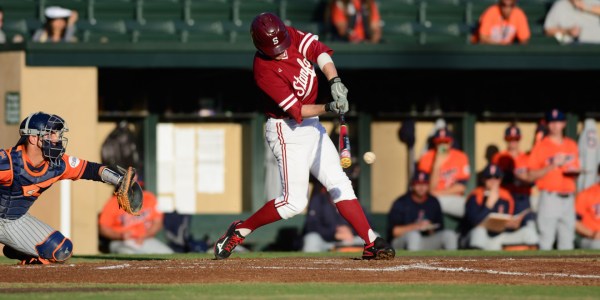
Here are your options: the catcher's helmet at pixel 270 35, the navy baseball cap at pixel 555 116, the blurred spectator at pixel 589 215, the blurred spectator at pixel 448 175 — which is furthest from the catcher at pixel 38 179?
the blurred spectator at pixel 589 215

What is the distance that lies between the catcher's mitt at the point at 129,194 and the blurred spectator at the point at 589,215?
5.87 m

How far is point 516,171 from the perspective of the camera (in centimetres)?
1297

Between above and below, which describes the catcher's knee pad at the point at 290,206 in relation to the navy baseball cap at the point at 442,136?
below

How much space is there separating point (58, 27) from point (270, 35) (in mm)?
5306

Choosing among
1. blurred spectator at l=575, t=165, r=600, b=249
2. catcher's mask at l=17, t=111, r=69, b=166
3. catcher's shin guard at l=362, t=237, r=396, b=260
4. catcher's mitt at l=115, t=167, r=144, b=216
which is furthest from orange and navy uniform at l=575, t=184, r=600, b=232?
catcher's mask at l=17, t=111, r=69, b=166

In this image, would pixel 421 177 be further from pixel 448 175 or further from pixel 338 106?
pixel 338 106

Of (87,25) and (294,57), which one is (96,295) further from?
(87,25)

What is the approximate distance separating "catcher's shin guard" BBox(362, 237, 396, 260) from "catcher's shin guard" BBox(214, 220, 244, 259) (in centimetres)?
86

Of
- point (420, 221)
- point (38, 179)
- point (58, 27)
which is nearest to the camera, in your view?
point (38, 179)

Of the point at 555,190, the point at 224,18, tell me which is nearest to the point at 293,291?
the point at 555,190

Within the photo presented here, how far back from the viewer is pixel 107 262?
8.51m

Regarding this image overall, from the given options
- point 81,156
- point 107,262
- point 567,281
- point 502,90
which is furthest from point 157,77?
point 567,281

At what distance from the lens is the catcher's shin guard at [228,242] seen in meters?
8.33

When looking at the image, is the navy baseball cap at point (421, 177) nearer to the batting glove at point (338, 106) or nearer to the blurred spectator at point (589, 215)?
the blurred spectator at point (589, 215)
